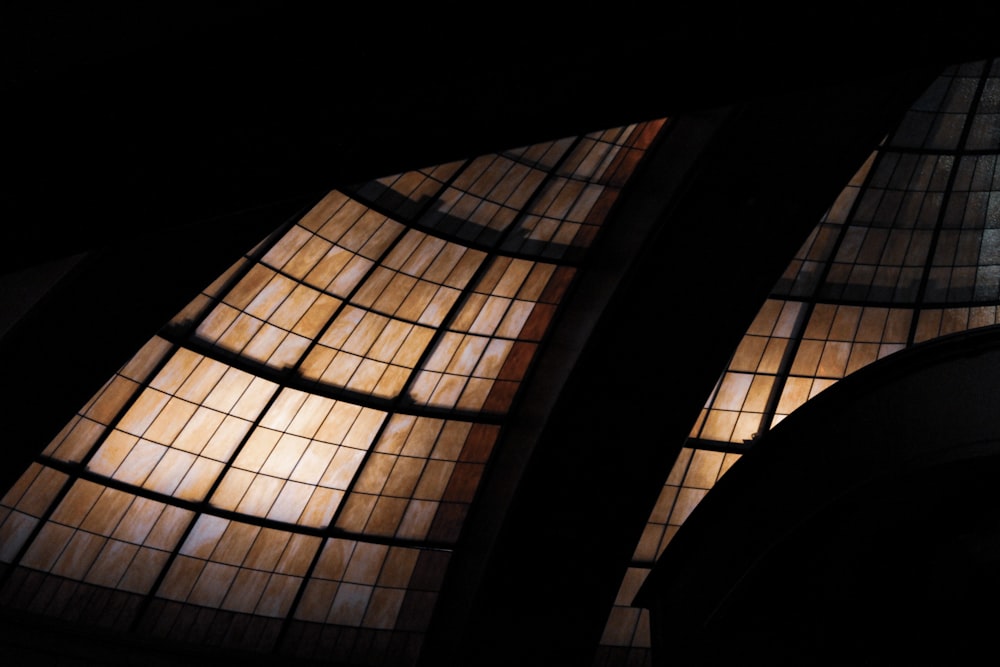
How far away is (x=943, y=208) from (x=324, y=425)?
15.4 m

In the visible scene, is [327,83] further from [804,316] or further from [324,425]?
[804,316]

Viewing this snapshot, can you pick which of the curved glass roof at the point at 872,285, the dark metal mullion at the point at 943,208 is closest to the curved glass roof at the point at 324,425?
the curved glass roof at the point at 872,285

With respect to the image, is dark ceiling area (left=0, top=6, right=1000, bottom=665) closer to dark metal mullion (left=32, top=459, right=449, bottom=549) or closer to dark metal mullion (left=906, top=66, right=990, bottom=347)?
dark metal mullion (left=32, top=459, right=449, bottom=549)

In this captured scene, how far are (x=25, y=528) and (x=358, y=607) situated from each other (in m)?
7.51

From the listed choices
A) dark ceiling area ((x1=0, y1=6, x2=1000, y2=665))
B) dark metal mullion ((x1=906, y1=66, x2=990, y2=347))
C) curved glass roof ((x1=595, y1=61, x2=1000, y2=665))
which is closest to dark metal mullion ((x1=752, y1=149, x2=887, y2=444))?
curved glass roof ((x1=595, y1=61, x2=1000, y2=665))

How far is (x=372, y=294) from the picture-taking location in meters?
18.1

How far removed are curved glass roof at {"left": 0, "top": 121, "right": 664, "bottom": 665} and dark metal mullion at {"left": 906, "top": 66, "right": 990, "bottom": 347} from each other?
7270 millimetres

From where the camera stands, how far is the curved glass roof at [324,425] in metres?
16.8

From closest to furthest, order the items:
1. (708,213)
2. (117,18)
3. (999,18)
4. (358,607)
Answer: (999,18) < (117,18) < (708,213) < (358,607)

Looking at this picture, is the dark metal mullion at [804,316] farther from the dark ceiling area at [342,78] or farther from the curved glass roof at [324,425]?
the dark ceiling area at [342,78]

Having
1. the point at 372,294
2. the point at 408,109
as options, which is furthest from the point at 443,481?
the point at 408,109

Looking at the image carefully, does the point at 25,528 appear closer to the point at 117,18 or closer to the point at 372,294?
the point at 372,294

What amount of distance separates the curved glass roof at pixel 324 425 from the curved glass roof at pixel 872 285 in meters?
5.66

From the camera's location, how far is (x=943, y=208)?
19.3m
